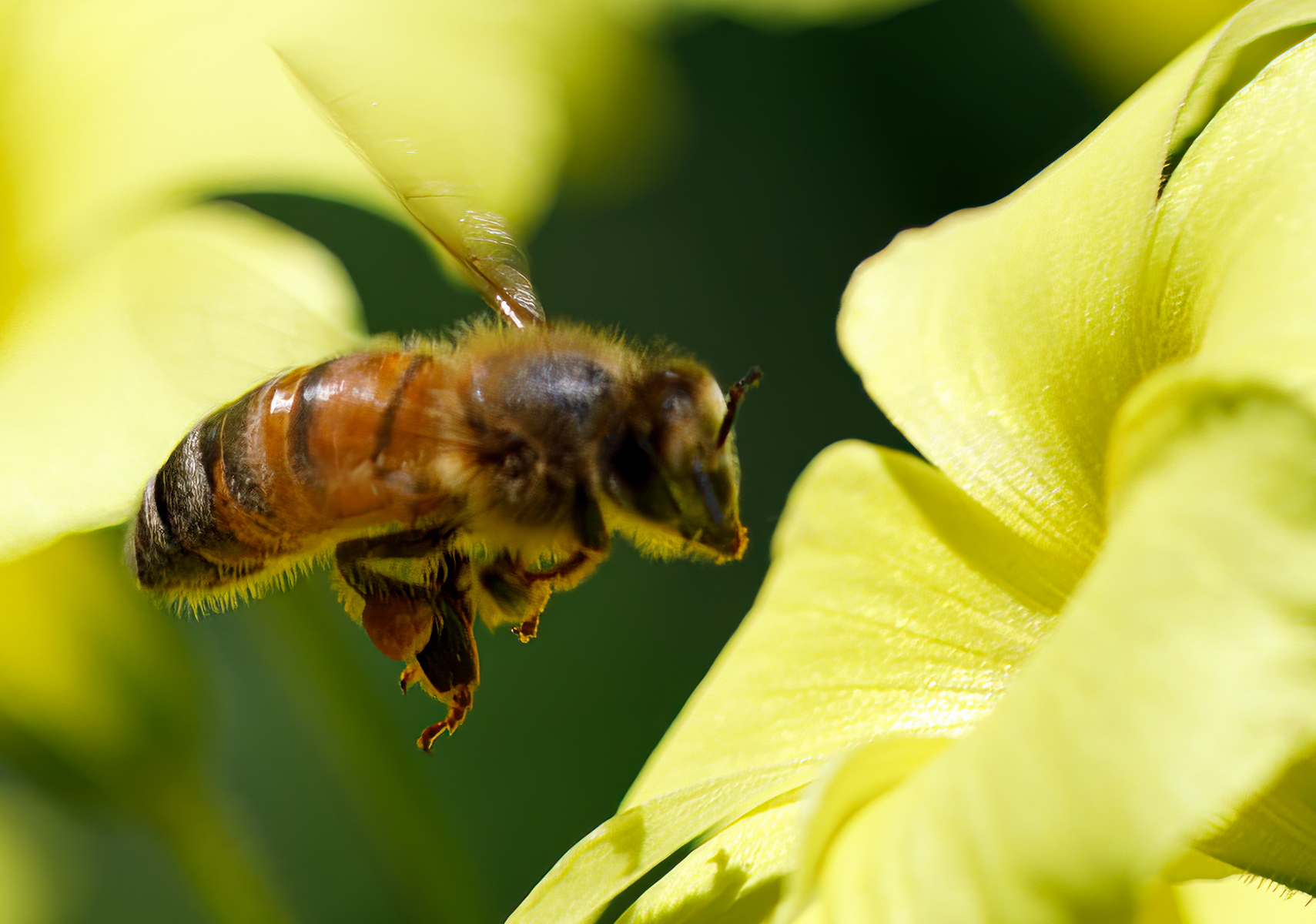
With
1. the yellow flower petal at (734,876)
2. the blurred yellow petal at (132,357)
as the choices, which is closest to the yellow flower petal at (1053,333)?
the yellow flower petal at (734,876)

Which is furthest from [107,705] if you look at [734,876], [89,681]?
[734,876]

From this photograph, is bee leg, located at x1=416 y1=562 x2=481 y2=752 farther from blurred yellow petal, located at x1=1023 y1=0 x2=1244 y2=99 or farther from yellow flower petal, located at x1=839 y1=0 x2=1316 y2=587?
blurred yellow petal, located at x1=1023 y1=0 x2=1244 y2=99

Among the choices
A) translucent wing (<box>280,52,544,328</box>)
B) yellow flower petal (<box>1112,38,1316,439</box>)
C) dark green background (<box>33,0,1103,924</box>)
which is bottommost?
dark green background (<box>33,0,1103,924</box>)

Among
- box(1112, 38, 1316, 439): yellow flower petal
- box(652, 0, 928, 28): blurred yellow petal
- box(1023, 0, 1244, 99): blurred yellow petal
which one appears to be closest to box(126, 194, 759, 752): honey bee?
box(1112, 38, 1316, 439): yellow flower petal

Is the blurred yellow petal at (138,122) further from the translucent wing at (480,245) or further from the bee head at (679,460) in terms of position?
the bee head at (679,460)

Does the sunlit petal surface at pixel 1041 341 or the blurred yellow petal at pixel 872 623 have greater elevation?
the sunlit petal surface at pixel 1041 341

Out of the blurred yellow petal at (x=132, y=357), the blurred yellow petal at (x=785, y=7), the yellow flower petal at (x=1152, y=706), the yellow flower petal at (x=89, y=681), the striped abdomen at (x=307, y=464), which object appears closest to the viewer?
the yellow flower petal at (x=1152, y=706)

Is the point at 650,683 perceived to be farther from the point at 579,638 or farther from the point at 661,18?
the point at 661,18
